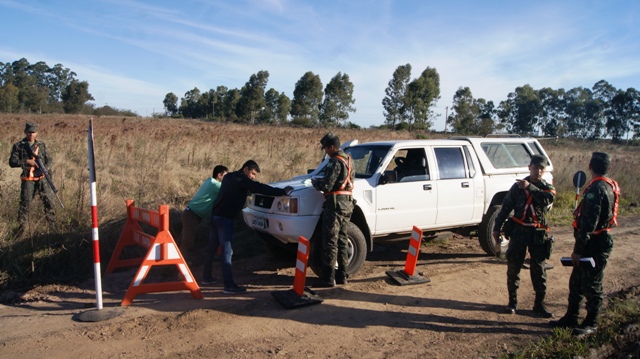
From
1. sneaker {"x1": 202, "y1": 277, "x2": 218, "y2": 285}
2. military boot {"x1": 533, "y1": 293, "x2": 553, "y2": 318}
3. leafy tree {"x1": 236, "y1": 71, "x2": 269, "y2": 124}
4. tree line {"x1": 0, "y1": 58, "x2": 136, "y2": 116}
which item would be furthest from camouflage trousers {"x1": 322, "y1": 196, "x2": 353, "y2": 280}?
leafy tree {"x1": 236, "y1": 71, "x2": 269, "y2": 124}

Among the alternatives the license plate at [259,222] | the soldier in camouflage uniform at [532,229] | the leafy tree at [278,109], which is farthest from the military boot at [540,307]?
the leafy tree at [278,109]

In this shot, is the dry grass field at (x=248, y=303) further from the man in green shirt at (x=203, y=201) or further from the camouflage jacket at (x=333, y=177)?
the camouflage jacket at (x=333, y=177)

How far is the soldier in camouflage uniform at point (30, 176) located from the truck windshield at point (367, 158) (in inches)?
191

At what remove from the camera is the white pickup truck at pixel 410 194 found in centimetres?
609

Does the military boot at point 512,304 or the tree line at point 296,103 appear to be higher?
the tree line at point 296,103

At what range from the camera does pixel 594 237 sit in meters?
4.59

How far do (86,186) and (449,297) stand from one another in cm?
678

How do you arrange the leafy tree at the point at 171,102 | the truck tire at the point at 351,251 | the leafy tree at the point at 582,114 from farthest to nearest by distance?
1. the leafy tree at the point at 171,102
2. the leafy tree at the point at 582,114
3. the truck tire at the point at 351,251

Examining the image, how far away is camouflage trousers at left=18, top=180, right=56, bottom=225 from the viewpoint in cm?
714

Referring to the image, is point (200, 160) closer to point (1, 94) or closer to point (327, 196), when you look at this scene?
point (327, 196)

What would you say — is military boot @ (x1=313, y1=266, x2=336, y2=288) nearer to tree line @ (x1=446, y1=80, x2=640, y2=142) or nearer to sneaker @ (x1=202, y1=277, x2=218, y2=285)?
sneaker @ (x1=202, y1=277, x2=218, y2=285)

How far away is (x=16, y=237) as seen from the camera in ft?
22.4

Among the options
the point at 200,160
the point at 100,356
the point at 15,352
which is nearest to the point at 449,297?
the point at 100,356

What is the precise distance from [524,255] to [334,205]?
2234 millimetres
